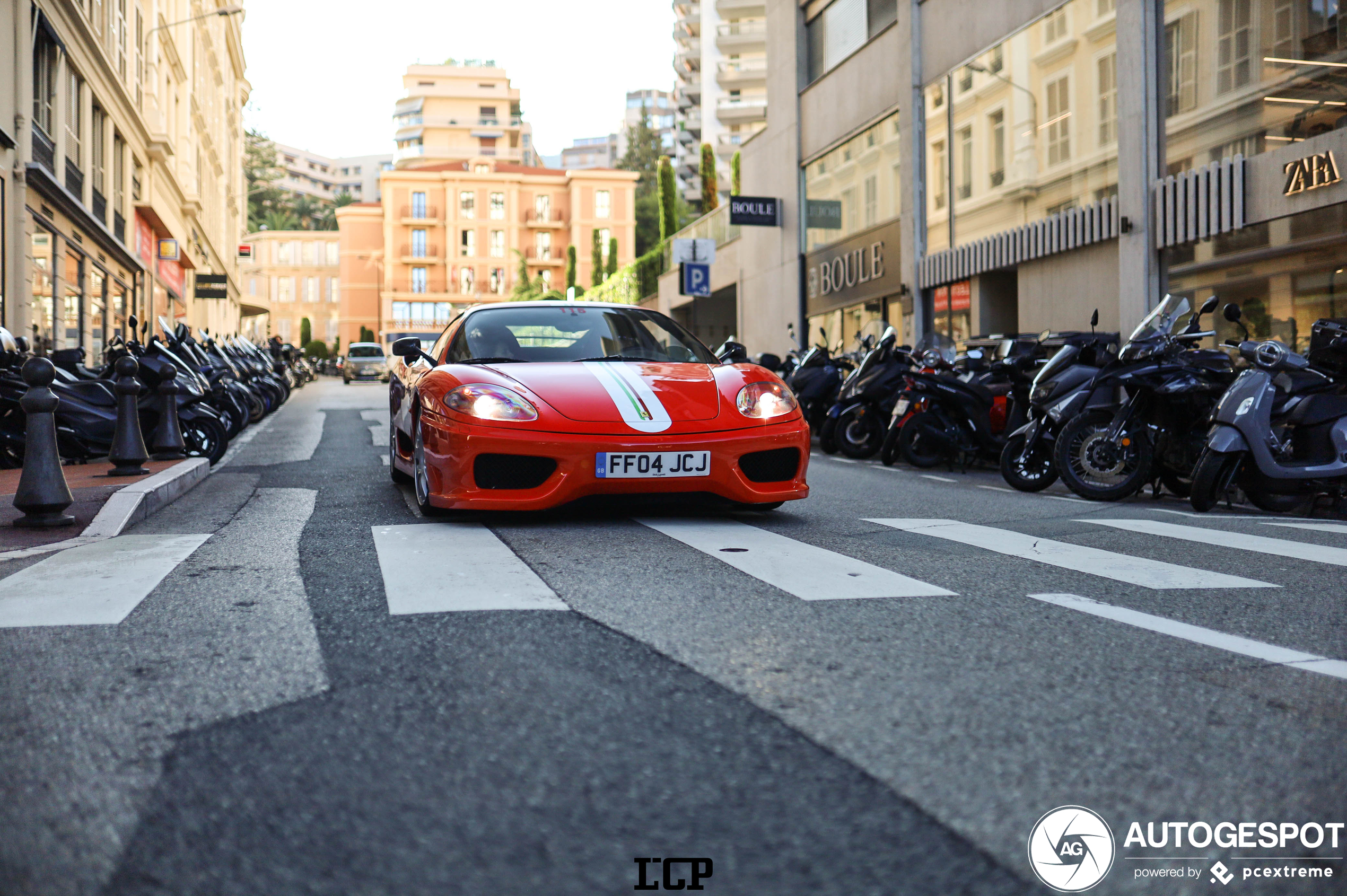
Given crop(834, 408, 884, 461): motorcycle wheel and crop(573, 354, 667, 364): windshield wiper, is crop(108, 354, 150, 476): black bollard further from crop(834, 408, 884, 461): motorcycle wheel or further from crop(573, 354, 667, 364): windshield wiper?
crop(834, 408, 884, 461): motorcycle wheel

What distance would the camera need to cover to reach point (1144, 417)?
7.84 m

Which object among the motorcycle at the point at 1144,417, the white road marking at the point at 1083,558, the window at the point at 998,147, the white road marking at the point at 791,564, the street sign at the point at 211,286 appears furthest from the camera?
the street sign at the point at 211,286

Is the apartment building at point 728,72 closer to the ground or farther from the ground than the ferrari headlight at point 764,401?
farther from the ground

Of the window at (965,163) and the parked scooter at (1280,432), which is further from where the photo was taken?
the window at (965,163)

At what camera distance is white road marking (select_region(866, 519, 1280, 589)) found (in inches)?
177

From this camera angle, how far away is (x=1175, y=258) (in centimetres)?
1438

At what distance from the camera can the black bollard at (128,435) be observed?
8.39 metres

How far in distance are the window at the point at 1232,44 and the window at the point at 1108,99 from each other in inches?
75.0

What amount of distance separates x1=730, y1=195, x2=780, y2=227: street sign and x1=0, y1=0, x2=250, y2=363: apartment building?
43.5ft

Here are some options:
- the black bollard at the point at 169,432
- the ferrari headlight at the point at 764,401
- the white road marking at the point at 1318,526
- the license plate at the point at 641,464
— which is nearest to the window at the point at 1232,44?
the white road marking at the point at 1318,526

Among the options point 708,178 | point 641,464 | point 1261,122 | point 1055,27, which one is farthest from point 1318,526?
point 708,178

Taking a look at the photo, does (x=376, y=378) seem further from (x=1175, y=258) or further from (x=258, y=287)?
(x=258, y=287)

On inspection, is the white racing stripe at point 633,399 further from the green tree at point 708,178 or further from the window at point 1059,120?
the green tree at point 708,178

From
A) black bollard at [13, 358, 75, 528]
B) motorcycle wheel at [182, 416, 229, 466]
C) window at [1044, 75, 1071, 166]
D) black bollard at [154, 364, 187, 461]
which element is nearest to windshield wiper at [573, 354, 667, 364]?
black bollard at [13, 358, 75, 528]
